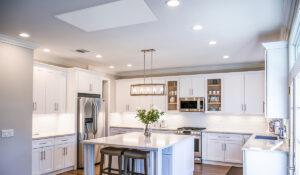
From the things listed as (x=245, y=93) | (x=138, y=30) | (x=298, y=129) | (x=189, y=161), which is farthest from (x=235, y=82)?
(x=298, y=129)

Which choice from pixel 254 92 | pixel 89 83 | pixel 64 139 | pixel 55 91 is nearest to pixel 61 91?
pixel 55 91

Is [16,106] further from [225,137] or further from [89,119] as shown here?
[225,137]

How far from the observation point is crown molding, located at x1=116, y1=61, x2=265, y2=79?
6630 mm

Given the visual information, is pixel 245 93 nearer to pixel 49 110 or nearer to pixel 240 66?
pixel 240 66

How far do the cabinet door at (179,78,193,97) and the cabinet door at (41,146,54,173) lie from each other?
3810 millimetres

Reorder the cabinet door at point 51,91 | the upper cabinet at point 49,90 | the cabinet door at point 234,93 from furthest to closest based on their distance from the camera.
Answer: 1. the cabinet door at point 234,93
2. the cabinet door at point 51,91
3. the upper cabinet at point 49,90

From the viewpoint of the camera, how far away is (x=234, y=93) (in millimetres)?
6492

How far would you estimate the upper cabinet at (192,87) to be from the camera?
688 centimetres

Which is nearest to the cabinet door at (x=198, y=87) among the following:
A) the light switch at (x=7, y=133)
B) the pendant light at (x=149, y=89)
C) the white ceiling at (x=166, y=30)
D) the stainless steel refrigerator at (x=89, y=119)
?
the white ceiling at (x=166, y=30)

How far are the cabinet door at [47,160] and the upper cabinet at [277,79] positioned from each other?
4.37 m

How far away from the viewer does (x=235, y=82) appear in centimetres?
650

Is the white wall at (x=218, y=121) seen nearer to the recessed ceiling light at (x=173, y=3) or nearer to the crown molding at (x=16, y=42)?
the crown molding at (x=16, y=42)

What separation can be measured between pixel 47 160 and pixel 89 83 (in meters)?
2.17

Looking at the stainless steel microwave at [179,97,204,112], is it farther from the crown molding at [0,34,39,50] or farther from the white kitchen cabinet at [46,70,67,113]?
the crown molding at [0,34,39,50]
